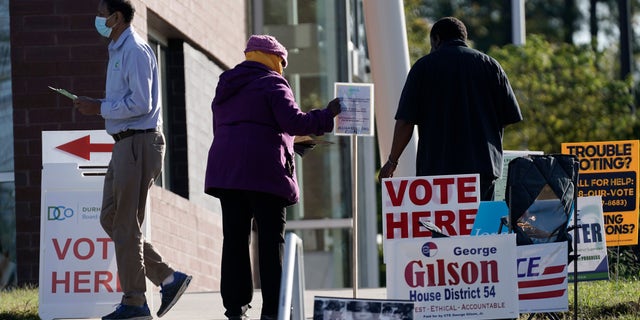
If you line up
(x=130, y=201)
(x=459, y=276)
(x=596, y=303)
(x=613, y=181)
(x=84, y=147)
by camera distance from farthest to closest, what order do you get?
1. (x=613, y=181)
2. (x=84, y=147)
3. (x=596, y=303)
4. (x=130, y=201)
5. (x=459, y=276)

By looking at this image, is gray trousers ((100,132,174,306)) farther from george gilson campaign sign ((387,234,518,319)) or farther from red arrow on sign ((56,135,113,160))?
george gilson campaign sign ((387,234,518,319))

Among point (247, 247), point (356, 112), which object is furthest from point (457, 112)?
point (356, 112)

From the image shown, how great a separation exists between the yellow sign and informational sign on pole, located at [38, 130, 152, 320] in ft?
15.0

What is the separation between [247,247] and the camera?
9594mm

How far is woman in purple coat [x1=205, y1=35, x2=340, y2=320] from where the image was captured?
9.44m

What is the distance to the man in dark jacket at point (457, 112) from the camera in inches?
390

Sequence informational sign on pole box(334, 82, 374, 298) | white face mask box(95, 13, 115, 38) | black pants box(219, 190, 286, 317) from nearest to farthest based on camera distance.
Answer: black pants box(219, 190, 286, 317) < white face mask box(95, 13, 115, 38) < informational sign on pole box(334, 82, 374, 298)

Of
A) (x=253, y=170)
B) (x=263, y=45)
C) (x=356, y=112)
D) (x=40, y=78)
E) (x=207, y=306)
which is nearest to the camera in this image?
(x=253, y=170)

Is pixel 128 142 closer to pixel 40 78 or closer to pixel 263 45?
pixel 263 45

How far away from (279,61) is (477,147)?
1307mm

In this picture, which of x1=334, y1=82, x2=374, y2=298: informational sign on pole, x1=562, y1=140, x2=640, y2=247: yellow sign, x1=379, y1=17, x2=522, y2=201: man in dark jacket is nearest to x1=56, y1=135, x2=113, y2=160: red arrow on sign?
x1=334, y1=82, x2=374, y2=298: informational sign on pole

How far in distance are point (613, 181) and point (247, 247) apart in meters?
5.43

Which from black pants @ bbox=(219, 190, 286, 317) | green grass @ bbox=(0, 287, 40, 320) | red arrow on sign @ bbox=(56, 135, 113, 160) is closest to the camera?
black pants @ bbox=(219, 190, 286, 317)

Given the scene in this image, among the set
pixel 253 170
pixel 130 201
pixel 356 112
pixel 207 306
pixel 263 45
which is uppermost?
pixel 263 45
